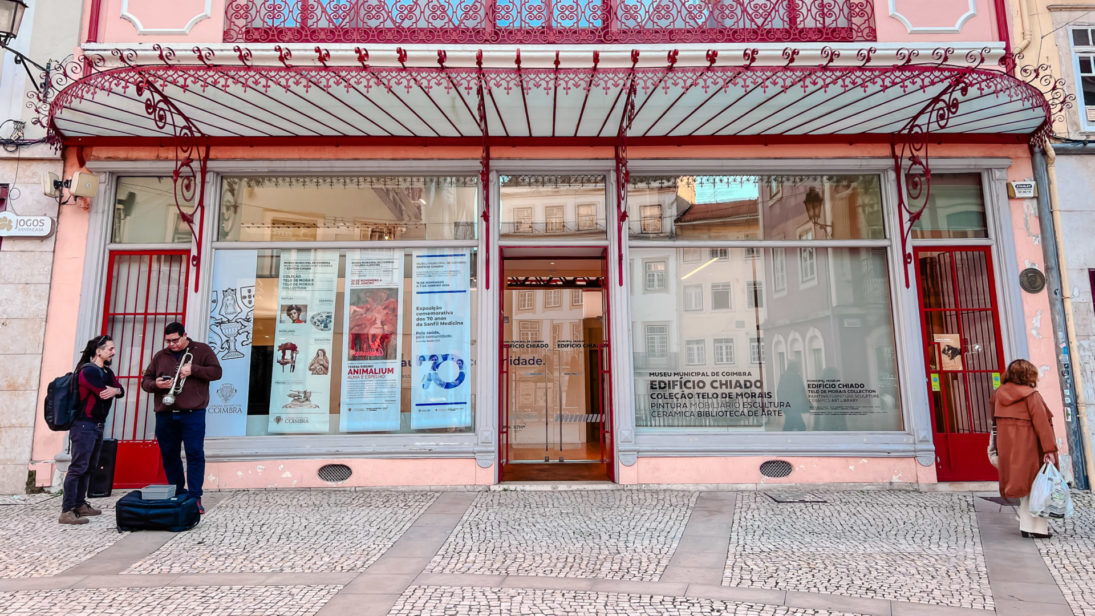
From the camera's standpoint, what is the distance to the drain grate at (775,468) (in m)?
7.02

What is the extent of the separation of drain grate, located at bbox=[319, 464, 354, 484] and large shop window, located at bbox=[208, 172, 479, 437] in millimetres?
429

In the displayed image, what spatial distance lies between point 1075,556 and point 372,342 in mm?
6741

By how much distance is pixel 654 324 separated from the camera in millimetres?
7496

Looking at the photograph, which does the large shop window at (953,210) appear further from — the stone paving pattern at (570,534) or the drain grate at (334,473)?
the drain grate at (334,473)

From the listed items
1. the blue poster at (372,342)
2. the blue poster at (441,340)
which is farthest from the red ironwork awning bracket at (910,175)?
the blue poster at (372,342)

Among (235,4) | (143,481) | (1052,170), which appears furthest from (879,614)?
(235,4)

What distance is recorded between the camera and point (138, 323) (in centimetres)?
735

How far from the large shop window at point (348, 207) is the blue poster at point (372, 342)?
1.13ft

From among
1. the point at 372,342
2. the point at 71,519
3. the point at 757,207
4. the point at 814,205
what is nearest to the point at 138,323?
the point at 71,519

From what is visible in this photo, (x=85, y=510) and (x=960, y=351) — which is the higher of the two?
(x=960, y=351)

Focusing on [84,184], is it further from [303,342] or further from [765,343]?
[765,343]

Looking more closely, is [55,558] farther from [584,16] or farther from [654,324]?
[584,16]

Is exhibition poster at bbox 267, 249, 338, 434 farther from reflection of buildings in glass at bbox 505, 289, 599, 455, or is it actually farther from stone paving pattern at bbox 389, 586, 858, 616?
stone paving pattern at bbox 389, 586, 858, 616

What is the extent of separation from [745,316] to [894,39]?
3.44 metres
